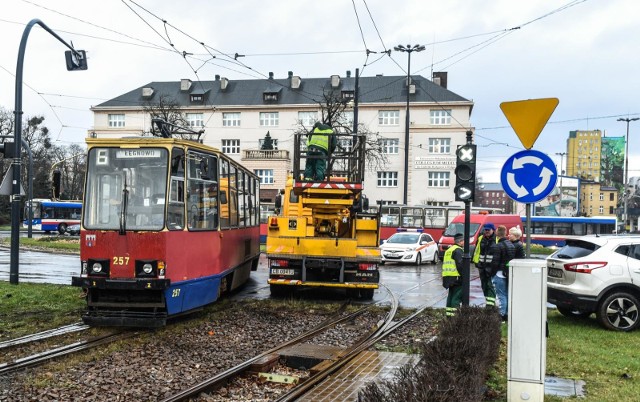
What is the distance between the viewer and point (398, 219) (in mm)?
40594

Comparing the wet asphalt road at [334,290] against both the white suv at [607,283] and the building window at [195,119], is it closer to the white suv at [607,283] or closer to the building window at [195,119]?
the white suv at [607,283]

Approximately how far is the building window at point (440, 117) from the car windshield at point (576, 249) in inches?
2090

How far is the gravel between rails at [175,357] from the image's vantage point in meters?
6.55

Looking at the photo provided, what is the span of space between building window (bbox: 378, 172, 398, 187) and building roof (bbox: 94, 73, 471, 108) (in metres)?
7.68

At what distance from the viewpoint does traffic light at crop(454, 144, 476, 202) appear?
1097 centimetres

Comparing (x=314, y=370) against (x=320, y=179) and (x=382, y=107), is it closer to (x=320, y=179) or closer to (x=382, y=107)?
(x=320, y=179)

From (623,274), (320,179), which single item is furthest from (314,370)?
(320,179)

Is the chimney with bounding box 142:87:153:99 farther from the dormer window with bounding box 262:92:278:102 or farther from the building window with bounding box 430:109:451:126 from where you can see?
the building window with bounding box 430:109:451:126

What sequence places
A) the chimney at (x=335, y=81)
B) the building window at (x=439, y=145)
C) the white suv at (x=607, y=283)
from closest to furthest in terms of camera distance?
the white suv at (x=607, y=283), the building window at (x=439, y=145), the chimney at (x=335, y=81)

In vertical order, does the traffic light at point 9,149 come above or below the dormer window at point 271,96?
below

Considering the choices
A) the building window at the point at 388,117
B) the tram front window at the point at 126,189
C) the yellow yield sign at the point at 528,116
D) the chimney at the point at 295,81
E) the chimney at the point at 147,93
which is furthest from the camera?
the chimney at the point at 147,93

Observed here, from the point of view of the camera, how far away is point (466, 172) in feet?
36.0

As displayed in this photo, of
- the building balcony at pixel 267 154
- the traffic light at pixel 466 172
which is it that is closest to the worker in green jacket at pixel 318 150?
the traffic light at pixel 466 172

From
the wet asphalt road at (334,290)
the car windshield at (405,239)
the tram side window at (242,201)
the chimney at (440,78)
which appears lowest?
the wet asphalt road at (334,290)
